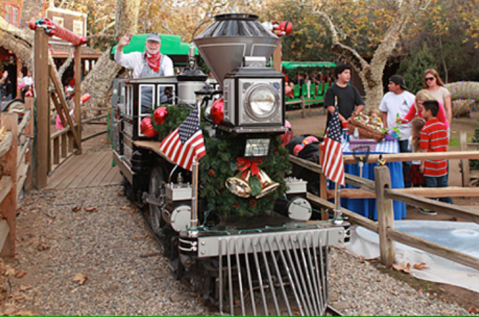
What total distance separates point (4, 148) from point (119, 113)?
3169 millimetres

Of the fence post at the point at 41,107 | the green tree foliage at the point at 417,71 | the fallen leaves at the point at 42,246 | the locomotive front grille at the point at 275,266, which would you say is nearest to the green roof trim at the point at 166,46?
the fence post at the point at 41,107

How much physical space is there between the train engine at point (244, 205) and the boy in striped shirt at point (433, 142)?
2756mm

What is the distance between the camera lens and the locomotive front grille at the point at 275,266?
3.87 meters

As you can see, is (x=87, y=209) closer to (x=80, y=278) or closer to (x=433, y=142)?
(x=80, y=278)

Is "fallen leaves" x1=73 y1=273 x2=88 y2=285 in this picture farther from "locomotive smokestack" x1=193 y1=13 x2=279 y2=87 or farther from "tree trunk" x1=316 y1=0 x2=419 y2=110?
"tree trunk" x1=316 y1=0 x2=419 y2=110

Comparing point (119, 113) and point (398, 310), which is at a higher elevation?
point (119, 113)

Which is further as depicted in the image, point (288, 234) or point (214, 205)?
point (214, 205)

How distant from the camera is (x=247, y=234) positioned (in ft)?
13.0

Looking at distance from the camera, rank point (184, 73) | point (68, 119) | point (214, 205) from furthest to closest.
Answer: point (68, 119) → point (184, 73) → point (214, 205)

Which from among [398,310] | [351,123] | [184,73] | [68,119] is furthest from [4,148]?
[68,119]

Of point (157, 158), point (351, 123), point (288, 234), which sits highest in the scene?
point (351, 123)

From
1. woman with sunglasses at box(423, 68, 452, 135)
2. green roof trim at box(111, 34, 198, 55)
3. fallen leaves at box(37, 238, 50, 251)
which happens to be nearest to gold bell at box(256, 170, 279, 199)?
fallen leaves at box(37, 238, 50, 251)

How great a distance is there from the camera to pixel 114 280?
4.83m

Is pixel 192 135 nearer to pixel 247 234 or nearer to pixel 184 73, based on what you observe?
pixel 247 234
